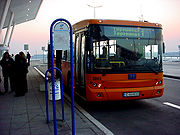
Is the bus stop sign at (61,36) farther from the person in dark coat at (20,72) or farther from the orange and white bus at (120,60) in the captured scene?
the person in dark coat at (20,72)

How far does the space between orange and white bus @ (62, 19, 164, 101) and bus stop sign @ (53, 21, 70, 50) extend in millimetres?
2218

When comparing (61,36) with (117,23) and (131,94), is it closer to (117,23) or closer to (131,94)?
(117,23)

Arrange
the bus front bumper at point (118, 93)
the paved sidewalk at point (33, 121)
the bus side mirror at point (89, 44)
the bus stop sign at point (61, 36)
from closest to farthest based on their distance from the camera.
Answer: the bus stop sign at point (61, 36), the paved sidewalk at point (33, 121), the bus side mirror at point (89, 44), the bus front bumper at point (118, 93)

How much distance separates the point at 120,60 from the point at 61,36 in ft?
10.1

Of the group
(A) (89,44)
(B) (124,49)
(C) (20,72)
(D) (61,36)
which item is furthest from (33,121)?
(C) (20,72)

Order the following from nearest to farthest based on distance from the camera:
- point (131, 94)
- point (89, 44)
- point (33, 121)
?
1. point (33, 121)
2. point (89, 44)
3. point (131, 94)

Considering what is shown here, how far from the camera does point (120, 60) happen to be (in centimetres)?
759

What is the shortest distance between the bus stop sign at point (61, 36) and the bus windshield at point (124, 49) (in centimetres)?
241

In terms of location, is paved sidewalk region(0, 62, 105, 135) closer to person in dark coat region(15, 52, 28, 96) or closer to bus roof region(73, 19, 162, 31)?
person in dark coat region(15, 52, 28, 96)

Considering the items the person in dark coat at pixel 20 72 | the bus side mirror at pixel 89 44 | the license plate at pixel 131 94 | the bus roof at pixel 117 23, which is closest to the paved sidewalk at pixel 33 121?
the person in dark coat at pixel 20 72

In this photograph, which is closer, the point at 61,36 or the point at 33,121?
the point at 61,36

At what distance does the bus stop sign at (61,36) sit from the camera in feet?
16.1

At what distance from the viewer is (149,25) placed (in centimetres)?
810

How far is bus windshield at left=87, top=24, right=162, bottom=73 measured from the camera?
7457mm
